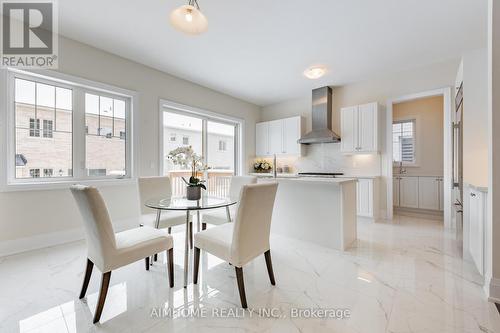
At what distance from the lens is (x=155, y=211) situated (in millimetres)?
2715

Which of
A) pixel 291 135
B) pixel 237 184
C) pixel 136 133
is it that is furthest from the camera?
pixel 291 135

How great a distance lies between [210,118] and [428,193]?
16.5 feet

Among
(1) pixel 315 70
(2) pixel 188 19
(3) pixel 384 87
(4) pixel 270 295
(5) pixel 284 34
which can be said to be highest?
(5) pixel 284 34

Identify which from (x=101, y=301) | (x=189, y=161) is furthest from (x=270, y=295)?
(x=189, y=161)

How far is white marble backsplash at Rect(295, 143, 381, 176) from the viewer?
4359 millimetres

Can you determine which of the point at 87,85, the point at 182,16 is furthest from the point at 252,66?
the point at 87,85

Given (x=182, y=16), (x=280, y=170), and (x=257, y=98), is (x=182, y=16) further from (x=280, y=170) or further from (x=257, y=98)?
(x=280, y=170)

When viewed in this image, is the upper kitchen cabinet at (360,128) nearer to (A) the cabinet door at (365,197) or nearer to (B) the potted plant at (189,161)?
(A) the cabinet door at (365,197)

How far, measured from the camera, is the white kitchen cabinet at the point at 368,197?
13.0ft

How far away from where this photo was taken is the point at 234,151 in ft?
18.8

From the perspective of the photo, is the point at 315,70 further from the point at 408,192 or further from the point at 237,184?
the point at 408,192

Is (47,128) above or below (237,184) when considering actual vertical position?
above

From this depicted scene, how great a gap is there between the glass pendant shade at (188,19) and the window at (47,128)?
7.87 ft

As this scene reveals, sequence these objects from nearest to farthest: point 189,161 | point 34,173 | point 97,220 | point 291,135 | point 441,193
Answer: point 97,220, point 189,161, point 34,173, point 441,193, point 291,135
